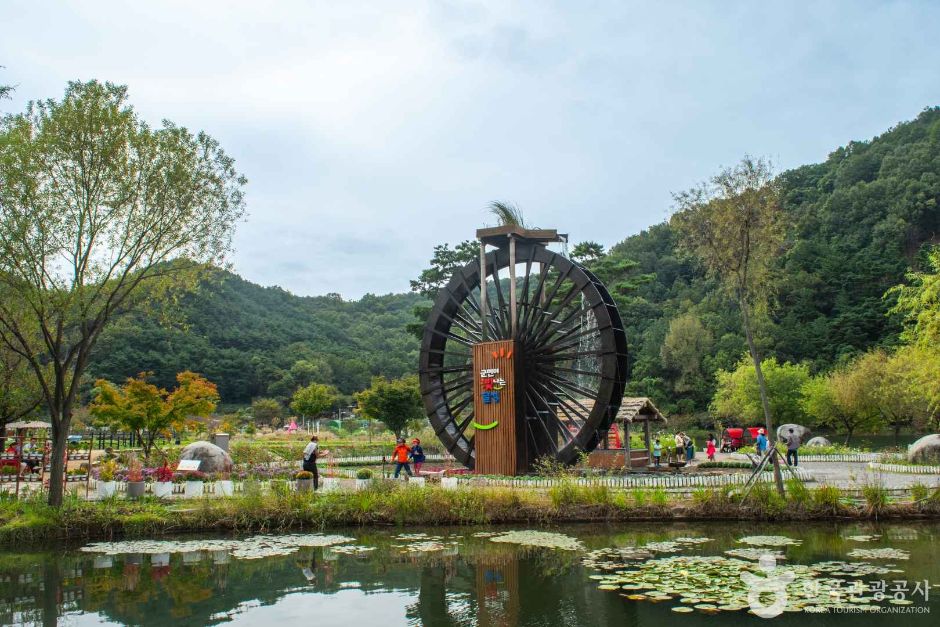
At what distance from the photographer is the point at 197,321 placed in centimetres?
6831

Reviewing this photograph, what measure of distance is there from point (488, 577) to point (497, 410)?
29.3 feet

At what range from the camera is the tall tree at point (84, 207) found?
12.1 m

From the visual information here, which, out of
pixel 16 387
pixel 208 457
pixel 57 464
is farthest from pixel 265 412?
pixel 57 464

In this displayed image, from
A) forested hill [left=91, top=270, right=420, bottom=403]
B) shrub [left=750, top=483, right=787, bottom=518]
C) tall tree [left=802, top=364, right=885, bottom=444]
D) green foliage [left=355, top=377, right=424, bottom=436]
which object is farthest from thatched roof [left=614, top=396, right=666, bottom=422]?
forested hill [left=91, top=270, right=420, bottom=403]

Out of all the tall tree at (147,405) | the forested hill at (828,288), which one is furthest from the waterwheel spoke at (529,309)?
the forested hill at (828,288)

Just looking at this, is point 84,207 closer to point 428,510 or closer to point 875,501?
point 428,510

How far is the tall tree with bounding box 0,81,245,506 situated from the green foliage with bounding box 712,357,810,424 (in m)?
35.1

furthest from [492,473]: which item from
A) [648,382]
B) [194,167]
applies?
[648,382]

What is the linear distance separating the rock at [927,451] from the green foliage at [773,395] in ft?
71.0

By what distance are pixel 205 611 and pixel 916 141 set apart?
231 ft

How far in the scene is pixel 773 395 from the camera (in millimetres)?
40969

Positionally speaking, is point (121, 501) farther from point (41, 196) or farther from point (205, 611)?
point (205, 611)

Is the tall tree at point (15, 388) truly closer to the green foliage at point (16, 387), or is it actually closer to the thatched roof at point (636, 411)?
the green foliage at point (16, 387)

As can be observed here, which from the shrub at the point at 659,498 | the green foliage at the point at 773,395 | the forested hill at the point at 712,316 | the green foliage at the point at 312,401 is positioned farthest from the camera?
the forested hill at the point at 712,316
